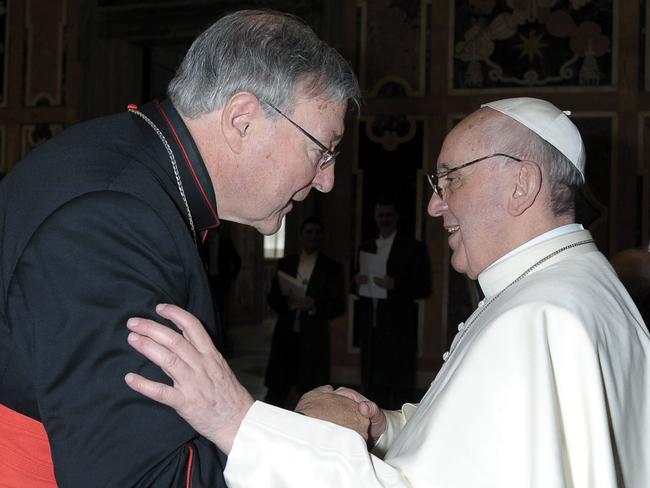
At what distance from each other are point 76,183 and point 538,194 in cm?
122

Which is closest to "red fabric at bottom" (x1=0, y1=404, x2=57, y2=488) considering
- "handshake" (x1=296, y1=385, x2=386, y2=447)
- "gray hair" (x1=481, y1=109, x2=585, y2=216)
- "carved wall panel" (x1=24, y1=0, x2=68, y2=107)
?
"handshake" (x1=296, y1=385, x2=386, y2=447)

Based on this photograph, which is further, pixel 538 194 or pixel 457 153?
pixel 457 153

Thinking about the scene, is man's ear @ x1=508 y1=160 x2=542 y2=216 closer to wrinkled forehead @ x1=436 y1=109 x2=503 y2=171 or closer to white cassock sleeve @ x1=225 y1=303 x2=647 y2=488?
wrinkled forehead @ x1=436 y1=109 x2=503 y2=171

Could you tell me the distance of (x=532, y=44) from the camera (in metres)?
7.98

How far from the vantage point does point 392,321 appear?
6832 mm

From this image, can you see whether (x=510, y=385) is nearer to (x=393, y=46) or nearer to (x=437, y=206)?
(x=437, y=206)

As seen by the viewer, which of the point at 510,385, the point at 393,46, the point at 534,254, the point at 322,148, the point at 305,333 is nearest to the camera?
the point at 510,385

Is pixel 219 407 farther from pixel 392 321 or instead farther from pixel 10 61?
pixel 10 61

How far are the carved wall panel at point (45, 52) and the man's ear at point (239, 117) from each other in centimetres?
861

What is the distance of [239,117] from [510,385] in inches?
33.8

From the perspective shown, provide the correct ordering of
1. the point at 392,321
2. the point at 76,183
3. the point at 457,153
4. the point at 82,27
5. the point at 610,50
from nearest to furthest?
the point at 76,183 → the point at 457,153 → the point at 392,321 → the point at 610,50 → the point at 82,27

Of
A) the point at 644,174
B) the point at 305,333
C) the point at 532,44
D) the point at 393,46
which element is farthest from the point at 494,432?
the point at 393,46

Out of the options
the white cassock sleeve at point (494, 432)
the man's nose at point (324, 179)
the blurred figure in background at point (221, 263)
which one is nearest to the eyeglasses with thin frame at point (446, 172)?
the man's nose at point (324, 179)

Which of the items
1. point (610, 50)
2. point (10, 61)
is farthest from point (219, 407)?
point (10, 61)
